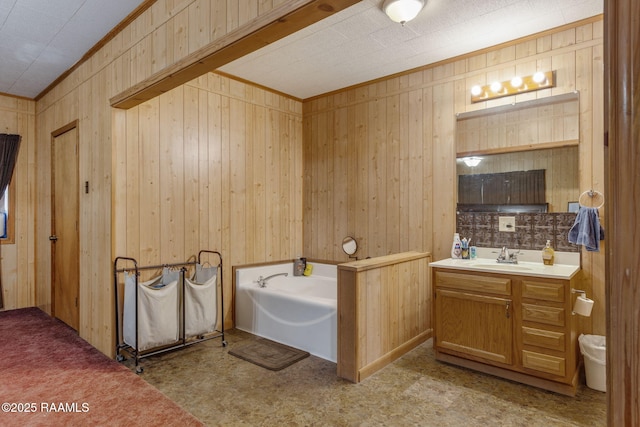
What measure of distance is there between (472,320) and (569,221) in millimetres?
1075

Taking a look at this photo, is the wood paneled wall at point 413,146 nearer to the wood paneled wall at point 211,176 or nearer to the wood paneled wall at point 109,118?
the wood paneled wall at point 211,176

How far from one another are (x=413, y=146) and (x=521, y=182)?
3.43 ft

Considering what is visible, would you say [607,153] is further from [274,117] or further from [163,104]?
[274,117]

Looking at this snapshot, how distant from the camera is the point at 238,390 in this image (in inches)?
102

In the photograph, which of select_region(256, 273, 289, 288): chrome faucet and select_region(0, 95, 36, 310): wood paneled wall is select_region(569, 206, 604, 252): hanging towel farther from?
select_region(0, 95, 36, 310): wood paneled wall

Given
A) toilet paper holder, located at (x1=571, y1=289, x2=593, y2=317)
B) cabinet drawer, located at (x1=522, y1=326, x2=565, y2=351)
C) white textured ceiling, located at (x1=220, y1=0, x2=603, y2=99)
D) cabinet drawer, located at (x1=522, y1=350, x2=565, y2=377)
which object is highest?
white textured ceiling, located at (x1=220, y1=0, x2=603, y2=99)

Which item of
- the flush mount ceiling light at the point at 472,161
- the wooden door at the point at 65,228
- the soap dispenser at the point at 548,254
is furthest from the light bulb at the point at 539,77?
the wooden door at the point at 65,228

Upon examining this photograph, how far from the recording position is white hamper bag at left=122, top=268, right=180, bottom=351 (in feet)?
9.84

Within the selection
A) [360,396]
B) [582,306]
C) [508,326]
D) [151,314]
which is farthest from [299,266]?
[582,306]

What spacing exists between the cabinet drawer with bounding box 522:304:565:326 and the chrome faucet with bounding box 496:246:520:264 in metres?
0.56

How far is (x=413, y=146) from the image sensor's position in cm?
374

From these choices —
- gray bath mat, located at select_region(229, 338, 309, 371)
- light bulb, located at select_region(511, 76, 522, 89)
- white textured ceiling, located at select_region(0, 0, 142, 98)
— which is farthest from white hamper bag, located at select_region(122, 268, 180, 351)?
light bulb, located at select_region(511, 76, 522, 89)

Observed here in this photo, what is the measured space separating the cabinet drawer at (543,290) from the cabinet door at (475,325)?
5.8 inches

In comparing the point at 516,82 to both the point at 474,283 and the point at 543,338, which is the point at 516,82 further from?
the point at 543,338
